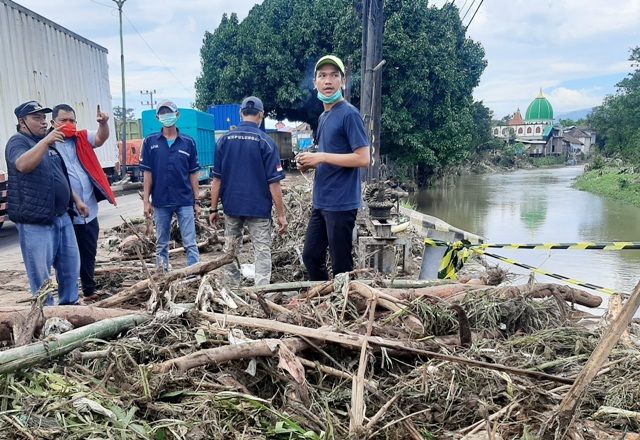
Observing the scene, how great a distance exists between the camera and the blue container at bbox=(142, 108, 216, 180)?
14367mm

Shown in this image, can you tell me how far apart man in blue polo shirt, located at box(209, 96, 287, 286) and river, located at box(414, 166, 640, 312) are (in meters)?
2.24

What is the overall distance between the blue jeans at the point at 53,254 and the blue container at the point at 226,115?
17.0m

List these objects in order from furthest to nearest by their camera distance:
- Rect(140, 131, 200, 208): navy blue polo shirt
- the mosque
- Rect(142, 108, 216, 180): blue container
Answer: the mosque → Rect(142, 108, 216, 180): blue container → Rect(140, 131, 200, 208): navy blue polo shirt

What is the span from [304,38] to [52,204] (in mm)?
20309

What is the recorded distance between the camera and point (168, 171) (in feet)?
15.8

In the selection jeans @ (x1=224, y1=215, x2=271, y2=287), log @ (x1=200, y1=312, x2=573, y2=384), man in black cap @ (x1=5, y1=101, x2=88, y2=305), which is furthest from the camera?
jeans @ (x1=224, y1=215, x2=271, y2=287)

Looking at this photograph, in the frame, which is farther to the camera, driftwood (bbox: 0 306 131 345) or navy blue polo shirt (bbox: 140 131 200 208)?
navy blue polo shirt (bbox: 140 131 200 208)

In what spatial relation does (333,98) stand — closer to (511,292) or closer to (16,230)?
(511,292)

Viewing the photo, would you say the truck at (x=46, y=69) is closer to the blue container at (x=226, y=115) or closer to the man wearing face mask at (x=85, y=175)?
the man wearing face mask at (x=85, y=175)

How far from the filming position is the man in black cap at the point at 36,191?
3418 millimetres

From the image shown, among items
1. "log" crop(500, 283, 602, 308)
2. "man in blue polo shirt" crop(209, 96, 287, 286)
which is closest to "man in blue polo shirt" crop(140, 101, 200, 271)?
"man in blue polo shirt" crop(209, 96, 287, 286)

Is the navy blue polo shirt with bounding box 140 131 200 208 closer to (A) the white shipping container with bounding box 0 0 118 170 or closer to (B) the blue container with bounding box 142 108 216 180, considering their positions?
(A) the white shipping container with bounding box 0 0 118 170

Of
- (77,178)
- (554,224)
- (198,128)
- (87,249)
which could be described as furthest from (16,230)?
(554,224)

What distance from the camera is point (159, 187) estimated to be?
4.84m
